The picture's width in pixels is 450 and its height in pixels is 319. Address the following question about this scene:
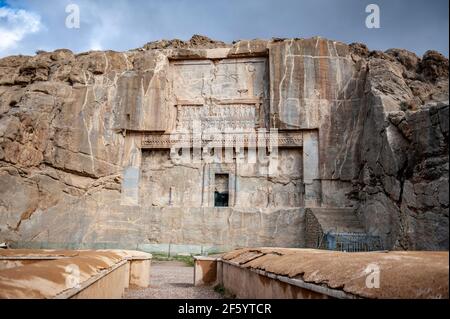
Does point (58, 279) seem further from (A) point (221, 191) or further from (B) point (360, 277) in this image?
(A) point (221, 191)

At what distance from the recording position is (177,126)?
2039 cm

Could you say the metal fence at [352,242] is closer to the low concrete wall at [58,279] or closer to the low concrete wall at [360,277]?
the low concrete wall at [58,279]

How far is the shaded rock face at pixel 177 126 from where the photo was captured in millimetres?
17734

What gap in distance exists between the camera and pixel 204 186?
62.8 feet

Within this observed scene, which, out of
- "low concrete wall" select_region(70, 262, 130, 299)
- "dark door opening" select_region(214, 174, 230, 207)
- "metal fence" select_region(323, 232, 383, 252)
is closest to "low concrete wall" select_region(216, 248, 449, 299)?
"low concrete wall" select_region(70, 262, 130, 299)

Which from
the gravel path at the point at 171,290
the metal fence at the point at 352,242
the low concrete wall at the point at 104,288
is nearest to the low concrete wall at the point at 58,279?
the low concrete wall at the point at 104,288

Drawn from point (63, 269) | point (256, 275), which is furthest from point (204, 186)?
point (63, 269)

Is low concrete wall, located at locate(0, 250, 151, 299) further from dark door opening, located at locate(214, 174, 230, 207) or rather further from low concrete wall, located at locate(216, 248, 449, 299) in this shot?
dark door opening, located at locate(214, 174, 230, 207)

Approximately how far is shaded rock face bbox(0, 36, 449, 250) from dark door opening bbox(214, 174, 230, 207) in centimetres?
34

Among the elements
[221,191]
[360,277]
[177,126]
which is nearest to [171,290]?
[360,277]

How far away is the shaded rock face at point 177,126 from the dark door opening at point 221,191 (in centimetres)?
34

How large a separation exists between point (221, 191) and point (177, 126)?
12.9ft

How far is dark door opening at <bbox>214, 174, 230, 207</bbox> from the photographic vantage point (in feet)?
63.5
